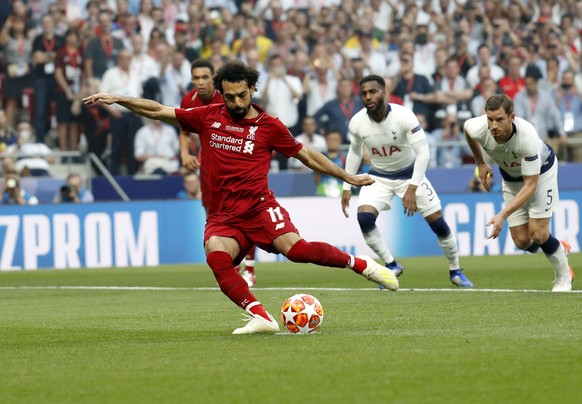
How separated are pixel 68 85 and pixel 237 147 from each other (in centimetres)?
1360

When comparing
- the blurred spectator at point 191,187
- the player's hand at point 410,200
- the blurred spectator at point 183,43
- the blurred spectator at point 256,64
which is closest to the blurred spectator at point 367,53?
the blurred spectator at point 256,64

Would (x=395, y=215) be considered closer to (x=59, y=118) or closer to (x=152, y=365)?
(x=59, y=118)

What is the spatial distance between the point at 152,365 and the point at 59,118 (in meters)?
15.9

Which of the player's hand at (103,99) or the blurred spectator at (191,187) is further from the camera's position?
the blurred spectator at (191,187)

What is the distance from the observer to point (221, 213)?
10.1 metres

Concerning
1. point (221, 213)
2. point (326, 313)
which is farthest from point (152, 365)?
point (326, 313)

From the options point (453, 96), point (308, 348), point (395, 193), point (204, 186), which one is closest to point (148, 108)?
point (308, 348)

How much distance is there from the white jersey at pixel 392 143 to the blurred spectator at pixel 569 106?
35.3ft

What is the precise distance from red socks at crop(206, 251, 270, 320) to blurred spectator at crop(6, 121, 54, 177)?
12.9 metres

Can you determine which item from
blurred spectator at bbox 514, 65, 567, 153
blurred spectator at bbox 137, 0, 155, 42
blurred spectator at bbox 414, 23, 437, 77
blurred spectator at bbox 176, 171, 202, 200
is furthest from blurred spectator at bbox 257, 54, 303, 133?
blurred spectator at bbox 514, 65, 567, 153

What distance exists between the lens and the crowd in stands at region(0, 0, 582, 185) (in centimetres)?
2298

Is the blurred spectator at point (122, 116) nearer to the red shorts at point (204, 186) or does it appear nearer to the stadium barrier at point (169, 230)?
the stadium barrier at point (169, 230)

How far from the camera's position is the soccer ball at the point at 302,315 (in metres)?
9.51

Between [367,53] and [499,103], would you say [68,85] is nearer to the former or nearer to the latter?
[367,53]
